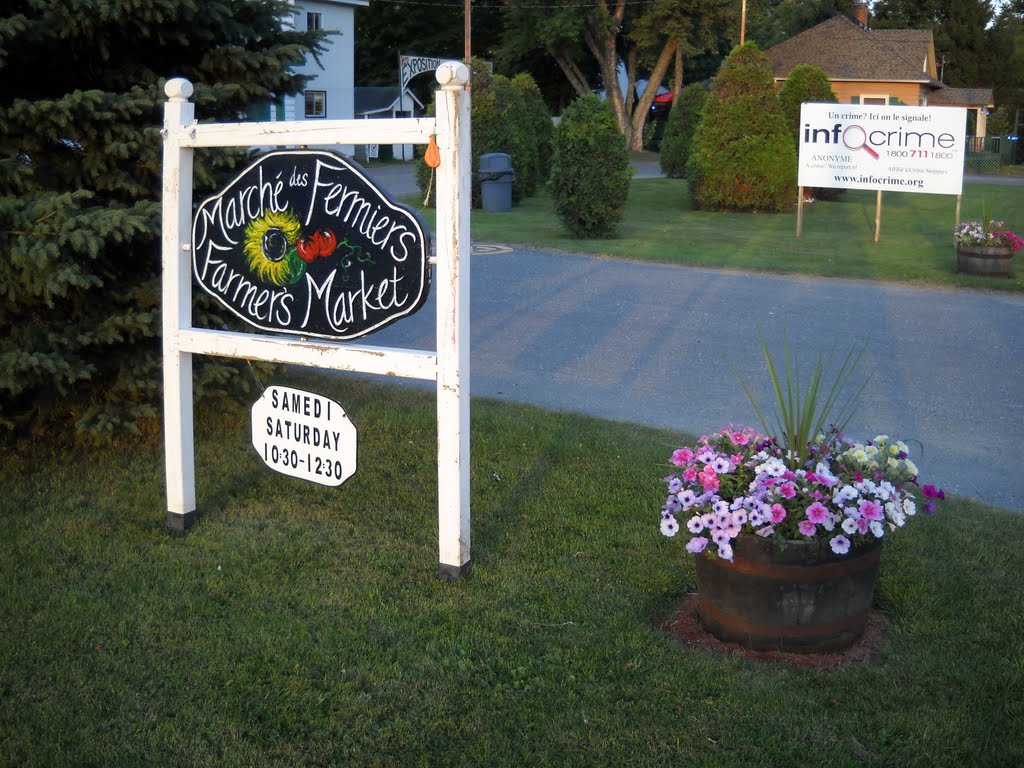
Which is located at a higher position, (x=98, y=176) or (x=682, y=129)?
(x=682, y=129)

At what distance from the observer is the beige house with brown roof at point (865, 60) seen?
4972 centimetres

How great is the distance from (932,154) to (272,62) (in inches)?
486

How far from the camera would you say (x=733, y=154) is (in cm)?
2195

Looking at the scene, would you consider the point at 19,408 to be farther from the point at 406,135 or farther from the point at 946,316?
the point at 946,316

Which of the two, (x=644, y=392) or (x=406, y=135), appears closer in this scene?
(x=406, y=135)

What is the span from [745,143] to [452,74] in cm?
1862

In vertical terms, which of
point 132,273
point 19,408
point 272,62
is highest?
point 272,62

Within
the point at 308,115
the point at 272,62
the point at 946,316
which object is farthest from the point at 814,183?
the point at 308,115

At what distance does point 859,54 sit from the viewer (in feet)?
167

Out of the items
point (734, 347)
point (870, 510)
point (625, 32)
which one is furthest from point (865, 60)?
point (870, 510)

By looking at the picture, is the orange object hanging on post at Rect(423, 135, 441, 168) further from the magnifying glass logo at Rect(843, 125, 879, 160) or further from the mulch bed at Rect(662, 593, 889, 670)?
the magnifying glass logo at Rect(843, 125, 879, 160)

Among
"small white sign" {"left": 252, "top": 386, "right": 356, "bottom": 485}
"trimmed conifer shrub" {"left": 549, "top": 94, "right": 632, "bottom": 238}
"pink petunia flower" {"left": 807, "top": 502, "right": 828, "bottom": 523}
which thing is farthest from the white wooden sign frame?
"trimmed conifer shrub" {"left": 549, "top": 94, "right": 632, "bottom": 238}

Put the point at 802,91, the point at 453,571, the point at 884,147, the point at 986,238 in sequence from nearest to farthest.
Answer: the point at 453,571, the point at 986,238, the point at 884,147, the point at 802,91

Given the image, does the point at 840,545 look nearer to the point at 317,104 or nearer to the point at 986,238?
the point at 986,238
